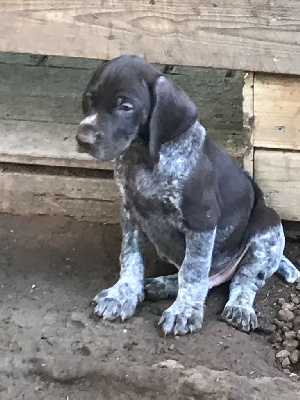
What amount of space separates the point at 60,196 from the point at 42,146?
252mm

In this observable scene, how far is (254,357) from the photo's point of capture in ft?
8.04

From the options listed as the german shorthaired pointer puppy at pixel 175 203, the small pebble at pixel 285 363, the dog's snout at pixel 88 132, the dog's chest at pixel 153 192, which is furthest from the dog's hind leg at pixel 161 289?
the dog's snout at pixel 88 132

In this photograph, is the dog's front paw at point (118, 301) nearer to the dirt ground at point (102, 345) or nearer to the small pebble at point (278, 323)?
the dirt ground at point (102, 345)

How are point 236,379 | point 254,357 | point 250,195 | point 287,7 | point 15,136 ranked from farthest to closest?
point 15,136 < point 250,195 < point 287,7 < point 254,357 < point 236,379

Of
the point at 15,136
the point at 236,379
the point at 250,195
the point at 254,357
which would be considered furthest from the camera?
the point at 15,136

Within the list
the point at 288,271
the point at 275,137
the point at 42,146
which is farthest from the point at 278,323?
the point at 42,146

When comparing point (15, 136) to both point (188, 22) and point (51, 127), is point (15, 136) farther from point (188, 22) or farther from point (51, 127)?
point (188, 22)

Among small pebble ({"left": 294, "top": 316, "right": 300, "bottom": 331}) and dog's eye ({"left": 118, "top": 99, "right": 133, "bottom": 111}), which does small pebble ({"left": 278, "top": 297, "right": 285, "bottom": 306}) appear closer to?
small pebble ({"left": 294, "top": 316, "right": 300, "bottom": 331})

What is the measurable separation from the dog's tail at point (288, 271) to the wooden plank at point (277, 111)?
0.48 meters

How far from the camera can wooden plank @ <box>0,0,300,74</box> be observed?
2650mm

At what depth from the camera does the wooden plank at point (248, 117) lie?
2824 millimetres

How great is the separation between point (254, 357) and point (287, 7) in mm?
1275

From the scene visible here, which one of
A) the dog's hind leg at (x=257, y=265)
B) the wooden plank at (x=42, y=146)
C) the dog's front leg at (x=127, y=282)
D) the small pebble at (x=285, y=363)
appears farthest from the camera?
the wooden plank at (x=42, y=146)

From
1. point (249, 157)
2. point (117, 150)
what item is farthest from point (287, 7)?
point (117, 150)
